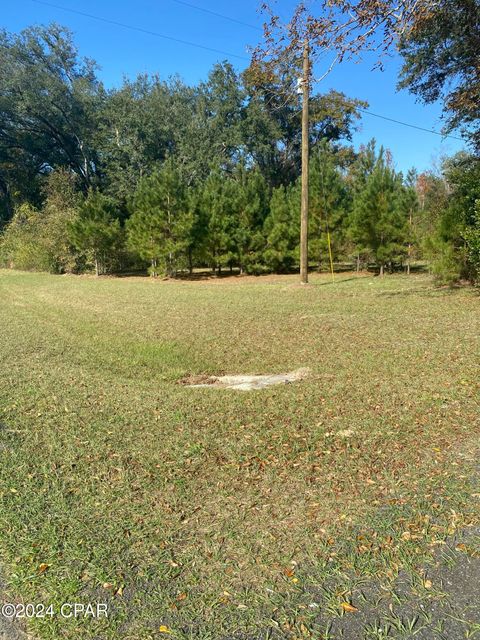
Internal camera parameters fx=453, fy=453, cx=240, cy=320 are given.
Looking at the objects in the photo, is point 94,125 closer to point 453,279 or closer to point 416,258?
point 416,258

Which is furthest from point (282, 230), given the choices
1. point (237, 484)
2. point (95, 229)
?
point (237, 484)

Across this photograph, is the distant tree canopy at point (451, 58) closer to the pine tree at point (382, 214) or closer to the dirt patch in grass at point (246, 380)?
the pine tree at point (382, 214)

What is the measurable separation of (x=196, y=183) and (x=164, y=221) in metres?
8.49

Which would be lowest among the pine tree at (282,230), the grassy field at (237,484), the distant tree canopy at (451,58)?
the grassy field at (237,484)

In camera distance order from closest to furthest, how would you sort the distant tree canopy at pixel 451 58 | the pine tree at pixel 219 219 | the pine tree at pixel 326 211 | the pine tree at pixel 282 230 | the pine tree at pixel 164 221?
the distant tree canopy at pixel 451 58
the pine tree at pixel 326 211
the pine tree at pixel 282 230
the pine tree at pixel 219 219
the pine tree at pixel 164 221

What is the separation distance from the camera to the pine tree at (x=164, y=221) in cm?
1920

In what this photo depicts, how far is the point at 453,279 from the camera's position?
11.0 m

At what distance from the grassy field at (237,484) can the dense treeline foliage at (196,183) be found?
5.15 m

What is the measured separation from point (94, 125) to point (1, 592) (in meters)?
37.9

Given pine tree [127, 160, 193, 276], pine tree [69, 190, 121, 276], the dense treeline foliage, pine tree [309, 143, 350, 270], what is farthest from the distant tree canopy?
pine tree [69, 190, 121, 276]

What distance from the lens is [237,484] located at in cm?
288

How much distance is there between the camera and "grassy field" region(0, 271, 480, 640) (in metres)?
1.92

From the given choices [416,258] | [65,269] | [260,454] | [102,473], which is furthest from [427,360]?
[65,269]

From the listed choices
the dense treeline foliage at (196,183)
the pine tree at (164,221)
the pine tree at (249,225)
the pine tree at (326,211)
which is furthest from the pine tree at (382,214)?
the pine tree at (164,221)
